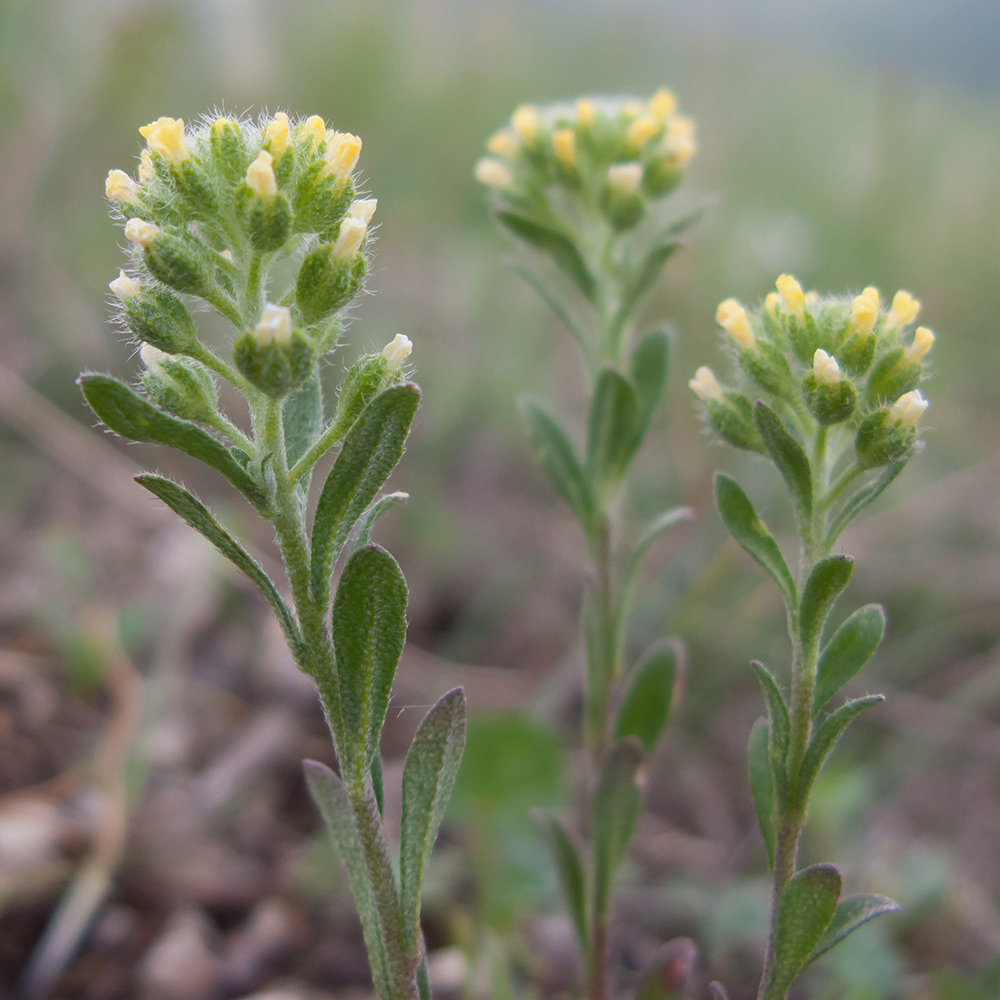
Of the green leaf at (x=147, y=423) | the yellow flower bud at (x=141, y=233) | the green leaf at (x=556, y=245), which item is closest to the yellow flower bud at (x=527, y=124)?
the green leaf at (x=556, y=245)

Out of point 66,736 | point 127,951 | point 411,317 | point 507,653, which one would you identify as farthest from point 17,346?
point 127,951

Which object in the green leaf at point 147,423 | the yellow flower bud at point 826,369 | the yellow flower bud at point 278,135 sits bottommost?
the green leaf at point 147,423

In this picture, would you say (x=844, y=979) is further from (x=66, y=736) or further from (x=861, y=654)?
Answer: (x=66, y=736)

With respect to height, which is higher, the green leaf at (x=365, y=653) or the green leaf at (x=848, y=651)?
the green leaf at (x=848, y=651)

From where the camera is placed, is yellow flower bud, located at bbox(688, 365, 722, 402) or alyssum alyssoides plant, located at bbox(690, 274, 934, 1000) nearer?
alyssum alyssoides plant, located at bbox(690, 274, 934, 1000)

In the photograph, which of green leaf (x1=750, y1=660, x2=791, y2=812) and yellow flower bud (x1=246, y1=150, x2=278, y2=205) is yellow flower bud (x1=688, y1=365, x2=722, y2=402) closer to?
green leaf (x1=750, y1=660, x2=791, y2=812)

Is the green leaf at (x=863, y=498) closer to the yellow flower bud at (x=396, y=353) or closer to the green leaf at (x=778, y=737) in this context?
the green leaf at (x=778, y=737)

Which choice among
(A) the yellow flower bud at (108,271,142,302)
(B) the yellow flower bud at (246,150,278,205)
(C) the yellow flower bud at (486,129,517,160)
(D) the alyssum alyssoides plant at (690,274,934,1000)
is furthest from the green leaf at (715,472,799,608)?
(C) the yellow flower bud at (486,129,517,160)
